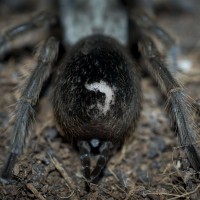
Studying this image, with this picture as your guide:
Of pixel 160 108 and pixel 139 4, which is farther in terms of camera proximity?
pixel 139 4

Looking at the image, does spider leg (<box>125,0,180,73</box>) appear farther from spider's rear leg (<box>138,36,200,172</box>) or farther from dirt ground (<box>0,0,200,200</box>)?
spider's rear leg (<box>138,36,200,172</box>)

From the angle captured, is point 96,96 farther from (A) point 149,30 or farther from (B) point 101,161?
(A) point 149,30

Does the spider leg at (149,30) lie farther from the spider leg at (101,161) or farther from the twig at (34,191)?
the twig at (34,191)

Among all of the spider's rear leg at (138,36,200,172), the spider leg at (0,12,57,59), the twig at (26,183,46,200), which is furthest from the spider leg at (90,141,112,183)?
the spider leg at (0,12,57,59)

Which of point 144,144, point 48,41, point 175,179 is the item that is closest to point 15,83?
point 48,41

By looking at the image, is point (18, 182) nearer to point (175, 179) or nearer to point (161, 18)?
point (175, 179)
